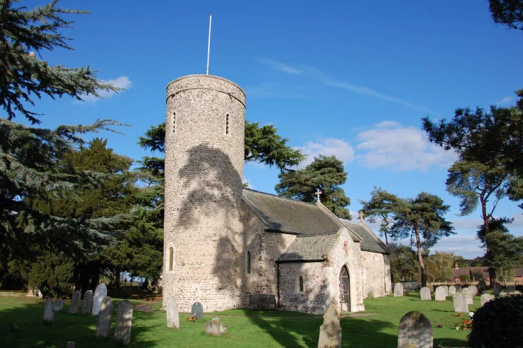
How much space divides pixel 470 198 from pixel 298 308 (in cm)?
2920

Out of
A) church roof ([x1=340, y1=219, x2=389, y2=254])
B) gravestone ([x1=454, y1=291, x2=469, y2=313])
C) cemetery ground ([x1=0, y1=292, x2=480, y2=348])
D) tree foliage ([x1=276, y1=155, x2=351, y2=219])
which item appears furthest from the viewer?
tree foliage ([x1=276, y1=155, x2=351, y2=219])

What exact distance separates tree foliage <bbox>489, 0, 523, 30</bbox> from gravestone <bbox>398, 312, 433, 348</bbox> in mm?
7590

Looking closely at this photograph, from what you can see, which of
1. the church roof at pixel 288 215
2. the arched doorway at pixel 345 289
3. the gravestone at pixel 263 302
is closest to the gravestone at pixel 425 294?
the church roof at pixel 288 215

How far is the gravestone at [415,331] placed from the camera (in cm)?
921

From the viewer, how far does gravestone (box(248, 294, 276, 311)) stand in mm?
20984

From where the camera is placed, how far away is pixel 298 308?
67.3 feet

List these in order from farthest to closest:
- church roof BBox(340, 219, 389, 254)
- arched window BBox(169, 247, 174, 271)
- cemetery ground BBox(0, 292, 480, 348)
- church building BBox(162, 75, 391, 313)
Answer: church roof BBox(340, 219, 389, 254) → arched window BBox(169, 247, 174, 271) → church building BBox(162, 75, 391, 313) → cemetery ground BBox(0, 292, 480, 348)

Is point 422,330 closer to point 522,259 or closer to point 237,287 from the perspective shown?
point 237,287

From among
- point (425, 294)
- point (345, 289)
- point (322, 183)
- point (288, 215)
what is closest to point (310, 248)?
point (345, 289)

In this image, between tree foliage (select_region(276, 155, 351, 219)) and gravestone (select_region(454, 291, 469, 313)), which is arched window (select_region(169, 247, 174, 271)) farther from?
tree foliage (select_region(276, 155, 351, 219))

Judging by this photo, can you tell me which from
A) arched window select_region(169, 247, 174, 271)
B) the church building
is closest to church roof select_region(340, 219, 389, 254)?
the church building

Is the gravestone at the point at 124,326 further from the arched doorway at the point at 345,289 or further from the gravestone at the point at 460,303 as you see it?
the gravestone at the point at 460,303

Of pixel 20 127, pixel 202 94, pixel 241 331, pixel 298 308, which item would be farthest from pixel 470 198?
pixel 20 127

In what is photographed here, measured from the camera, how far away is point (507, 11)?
9680 mm
